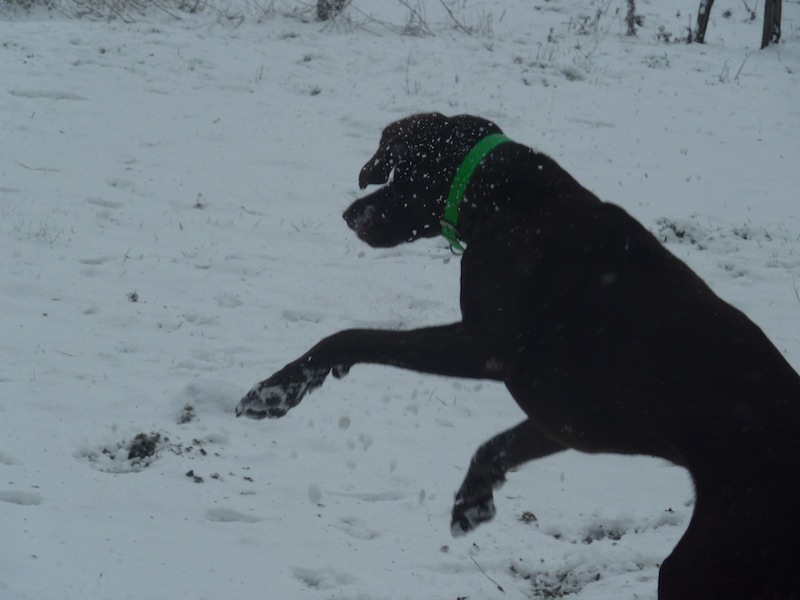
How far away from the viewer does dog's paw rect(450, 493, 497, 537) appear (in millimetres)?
3654

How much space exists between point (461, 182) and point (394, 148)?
36 cm

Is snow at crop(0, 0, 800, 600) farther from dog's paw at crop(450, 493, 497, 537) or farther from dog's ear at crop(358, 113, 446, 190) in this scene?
dog's ear at crop(358, 113, 446, 190)

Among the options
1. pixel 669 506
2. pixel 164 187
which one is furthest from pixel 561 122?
pixel 669 506

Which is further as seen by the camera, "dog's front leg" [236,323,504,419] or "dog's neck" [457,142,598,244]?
"dog's neck" [457,142,598,244]

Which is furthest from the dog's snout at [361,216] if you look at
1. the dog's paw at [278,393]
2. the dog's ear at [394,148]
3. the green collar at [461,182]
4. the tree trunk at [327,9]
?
the tree trunk at [327,9]

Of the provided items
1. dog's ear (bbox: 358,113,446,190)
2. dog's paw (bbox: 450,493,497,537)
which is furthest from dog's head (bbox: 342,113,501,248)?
dog's paw (bbox: 450,493,497,537)

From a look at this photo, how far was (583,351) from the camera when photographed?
3104mm

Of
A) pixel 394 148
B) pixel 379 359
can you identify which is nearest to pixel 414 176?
pixel 394 148

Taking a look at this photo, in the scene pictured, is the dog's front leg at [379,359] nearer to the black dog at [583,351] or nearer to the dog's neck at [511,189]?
the black dog at [583,351]

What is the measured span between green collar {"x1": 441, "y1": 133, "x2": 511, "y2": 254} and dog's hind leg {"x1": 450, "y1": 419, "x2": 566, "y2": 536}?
0.73 meters

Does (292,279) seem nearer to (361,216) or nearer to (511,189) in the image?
(361,216)

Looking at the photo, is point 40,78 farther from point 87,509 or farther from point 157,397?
point 87,509

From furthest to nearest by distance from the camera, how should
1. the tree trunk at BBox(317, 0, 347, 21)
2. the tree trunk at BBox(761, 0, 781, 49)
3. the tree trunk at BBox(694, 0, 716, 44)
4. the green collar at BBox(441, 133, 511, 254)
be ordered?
the tree trunk at BBox(694, 0, 716, 44) < the tree trunk at BBox(761, 0, 781, 49) < the tree trunk at BBox(317, 0, 347, 21) < the green collar at BBox(441, 133, 511, 254)

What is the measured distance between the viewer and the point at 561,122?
997 centimetres
